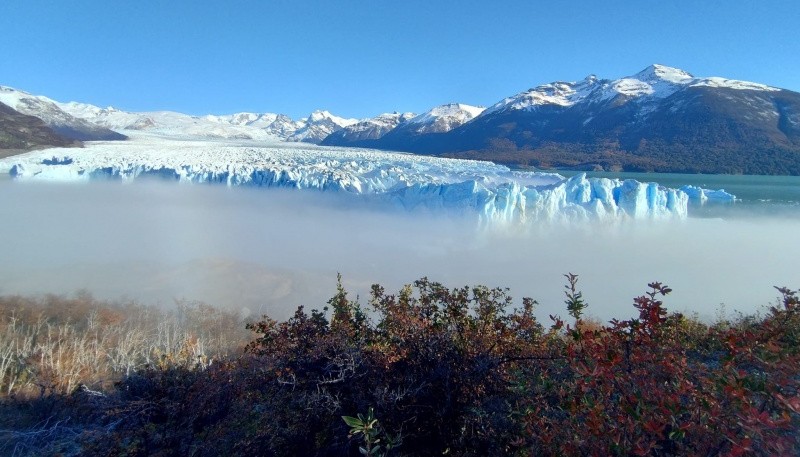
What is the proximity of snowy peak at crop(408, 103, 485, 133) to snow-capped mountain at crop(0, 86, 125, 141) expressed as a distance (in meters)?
48.4

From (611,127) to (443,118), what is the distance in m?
40.4

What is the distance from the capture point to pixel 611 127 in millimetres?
58594

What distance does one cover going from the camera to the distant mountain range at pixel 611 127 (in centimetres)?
3838

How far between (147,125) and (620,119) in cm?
6798

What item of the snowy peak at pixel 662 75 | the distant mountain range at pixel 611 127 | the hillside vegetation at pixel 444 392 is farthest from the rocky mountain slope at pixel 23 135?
the snowy peak at pixel 662 75

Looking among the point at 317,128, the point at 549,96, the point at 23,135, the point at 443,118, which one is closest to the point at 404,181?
the point at 23,135

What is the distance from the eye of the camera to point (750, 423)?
1.48 metres

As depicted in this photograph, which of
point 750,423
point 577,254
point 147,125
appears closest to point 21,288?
point 750,423

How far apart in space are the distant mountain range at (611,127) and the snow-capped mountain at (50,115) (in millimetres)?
167

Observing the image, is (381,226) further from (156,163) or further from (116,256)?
(116,256)

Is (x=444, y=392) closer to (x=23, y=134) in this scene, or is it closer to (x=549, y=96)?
(x=23, y=134)

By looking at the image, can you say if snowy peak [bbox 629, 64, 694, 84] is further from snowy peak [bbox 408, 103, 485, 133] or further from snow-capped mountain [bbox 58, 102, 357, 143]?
snow-capped mountain [bbox 58, 102, 357, 143]

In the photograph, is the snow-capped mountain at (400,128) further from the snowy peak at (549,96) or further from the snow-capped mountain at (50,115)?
the snow-capped mountain at (50,115)

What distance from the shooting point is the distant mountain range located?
38.4 metres
